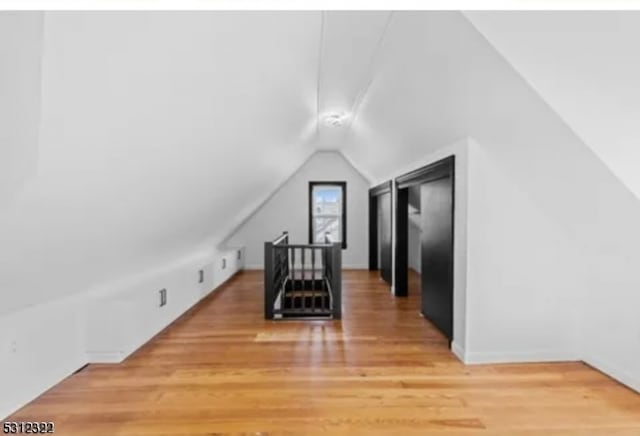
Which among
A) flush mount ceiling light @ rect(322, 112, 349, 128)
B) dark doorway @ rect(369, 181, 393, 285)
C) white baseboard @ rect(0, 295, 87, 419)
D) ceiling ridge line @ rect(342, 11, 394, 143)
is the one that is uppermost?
flush mount ceiling light @ rect(322, 112, 349, 128)

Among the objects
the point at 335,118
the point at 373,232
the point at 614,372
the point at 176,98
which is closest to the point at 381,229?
the point at 373,232

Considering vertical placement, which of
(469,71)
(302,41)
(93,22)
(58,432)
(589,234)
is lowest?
(58,432)

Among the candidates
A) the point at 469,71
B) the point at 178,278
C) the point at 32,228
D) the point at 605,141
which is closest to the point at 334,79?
the point at 469,71

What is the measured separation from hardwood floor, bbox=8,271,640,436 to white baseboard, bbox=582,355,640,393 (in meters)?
0.07

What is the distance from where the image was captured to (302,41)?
216 centimetres

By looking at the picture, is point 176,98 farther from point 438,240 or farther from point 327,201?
point 327,201

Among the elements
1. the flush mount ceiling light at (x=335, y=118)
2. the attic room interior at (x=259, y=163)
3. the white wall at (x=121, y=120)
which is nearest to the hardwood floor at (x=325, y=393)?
the attic room interior at (x=259, y=163)

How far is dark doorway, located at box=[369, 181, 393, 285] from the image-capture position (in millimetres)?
5398

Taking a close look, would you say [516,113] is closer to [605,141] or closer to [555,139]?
[555,139]

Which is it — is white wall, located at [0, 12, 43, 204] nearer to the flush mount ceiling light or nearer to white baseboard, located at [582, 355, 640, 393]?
the flush mount ceiling light

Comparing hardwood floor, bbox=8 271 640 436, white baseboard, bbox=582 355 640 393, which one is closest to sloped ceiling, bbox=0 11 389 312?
hardwood floor, bbox=8 271 640 436

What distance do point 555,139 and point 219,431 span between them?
2.56 m

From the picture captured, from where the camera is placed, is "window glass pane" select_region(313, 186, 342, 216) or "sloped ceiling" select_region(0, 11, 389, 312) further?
"window glass pane" select_region(313, 186, 342, 216)

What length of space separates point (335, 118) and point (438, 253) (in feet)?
6.84
